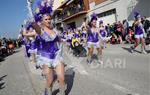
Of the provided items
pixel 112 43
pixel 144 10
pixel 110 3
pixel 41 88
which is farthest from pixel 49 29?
pixel 110 3

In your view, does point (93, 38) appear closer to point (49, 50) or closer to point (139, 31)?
point (139, 31)

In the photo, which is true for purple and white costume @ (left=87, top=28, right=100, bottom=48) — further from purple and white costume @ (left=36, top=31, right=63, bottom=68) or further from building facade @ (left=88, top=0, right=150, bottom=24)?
building facade @ (left=88, top=0, right=150, bottom=24)

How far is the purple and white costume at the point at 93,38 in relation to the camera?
456 inches

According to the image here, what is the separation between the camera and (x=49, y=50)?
6.37 meters

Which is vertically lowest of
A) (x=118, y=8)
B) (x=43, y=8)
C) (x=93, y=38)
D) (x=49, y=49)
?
(x=93, y=38)

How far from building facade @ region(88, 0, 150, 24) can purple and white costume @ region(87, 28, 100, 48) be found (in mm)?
13776

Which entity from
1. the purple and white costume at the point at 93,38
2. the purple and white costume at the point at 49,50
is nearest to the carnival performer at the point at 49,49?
the purple and white costume at the point at 49,50

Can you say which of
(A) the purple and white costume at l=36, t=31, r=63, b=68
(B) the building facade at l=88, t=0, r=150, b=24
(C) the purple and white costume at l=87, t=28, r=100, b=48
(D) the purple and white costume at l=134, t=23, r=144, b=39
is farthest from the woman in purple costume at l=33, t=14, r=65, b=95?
(B) the building facade at l=88, t=0, r=150, b=24

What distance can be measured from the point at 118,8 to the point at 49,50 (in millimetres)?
24946

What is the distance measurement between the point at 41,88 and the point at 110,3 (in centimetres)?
2609

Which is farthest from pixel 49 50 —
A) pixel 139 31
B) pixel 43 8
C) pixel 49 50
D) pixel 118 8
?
pixel 118 8

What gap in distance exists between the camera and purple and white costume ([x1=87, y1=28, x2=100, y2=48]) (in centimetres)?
1159

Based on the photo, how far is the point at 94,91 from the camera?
7211 mm

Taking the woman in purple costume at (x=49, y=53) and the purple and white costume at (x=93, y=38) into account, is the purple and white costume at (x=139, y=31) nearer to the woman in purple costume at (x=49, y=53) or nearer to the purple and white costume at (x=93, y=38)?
the purple and white costume at (x=93, y=38)
